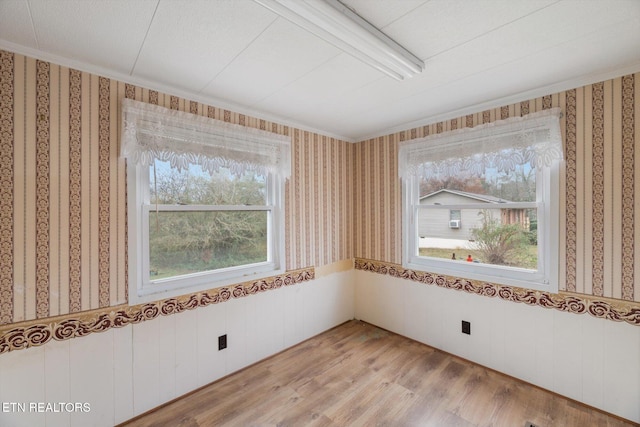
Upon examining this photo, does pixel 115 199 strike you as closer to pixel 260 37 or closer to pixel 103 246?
pixel 103 246

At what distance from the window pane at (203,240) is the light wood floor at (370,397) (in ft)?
3.13

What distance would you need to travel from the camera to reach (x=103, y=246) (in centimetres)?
174

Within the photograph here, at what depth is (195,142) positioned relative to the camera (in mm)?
2084

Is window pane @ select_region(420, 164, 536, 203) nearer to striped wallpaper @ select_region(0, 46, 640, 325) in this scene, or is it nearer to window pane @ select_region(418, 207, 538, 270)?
window pane @ select_region(418, 207, 538, 270)

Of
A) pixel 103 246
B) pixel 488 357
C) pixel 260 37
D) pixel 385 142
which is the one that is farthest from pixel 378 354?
pixel 260 37

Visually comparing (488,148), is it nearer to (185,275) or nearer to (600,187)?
(600,187)

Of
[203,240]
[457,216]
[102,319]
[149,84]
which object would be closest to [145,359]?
[102,319]

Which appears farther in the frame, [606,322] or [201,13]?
[606,322]

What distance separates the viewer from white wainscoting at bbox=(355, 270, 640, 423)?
1783 millimetres

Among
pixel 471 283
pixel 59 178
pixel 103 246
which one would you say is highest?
pixel 59 178

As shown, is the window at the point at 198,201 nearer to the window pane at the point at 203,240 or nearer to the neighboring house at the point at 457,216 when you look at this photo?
the window pane at the point at 203,240

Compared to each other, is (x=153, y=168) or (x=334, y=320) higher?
(x=153, y=168)

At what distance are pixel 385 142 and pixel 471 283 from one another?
166 cm

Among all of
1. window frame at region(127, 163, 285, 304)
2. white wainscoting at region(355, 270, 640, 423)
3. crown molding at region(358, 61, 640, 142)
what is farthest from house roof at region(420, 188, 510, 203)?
window frame at region(127, 163, 285, 304)
